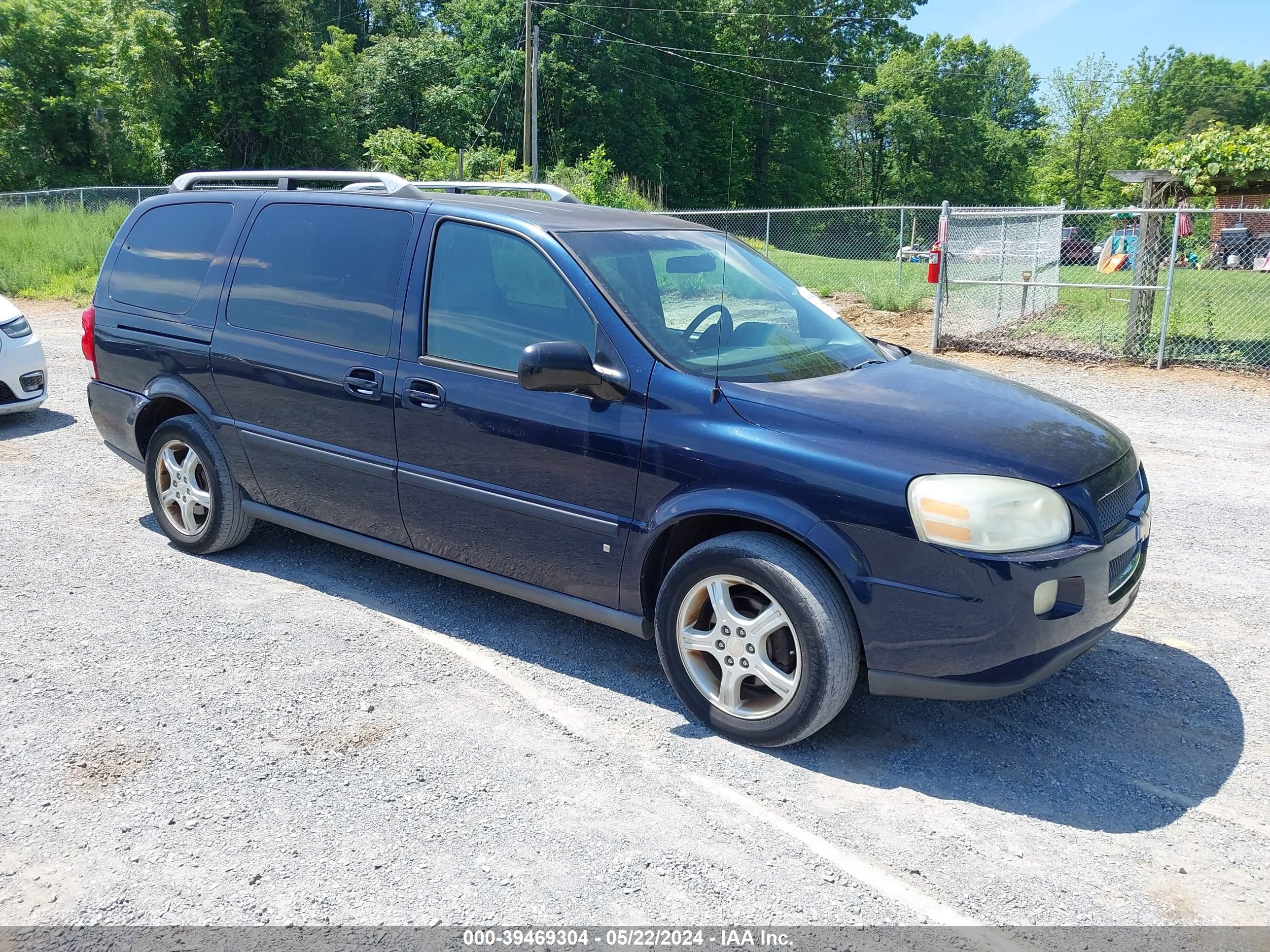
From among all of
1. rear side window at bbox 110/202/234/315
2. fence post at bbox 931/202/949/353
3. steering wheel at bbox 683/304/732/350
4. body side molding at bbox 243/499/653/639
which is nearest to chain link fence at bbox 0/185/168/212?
fence post at bbox 931/202/949/353

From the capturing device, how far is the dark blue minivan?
11.0ft

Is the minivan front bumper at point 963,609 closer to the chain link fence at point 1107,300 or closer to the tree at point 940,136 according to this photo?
Answer: the chain link fence at point 1107,300

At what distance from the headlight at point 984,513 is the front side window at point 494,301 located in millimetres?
1428

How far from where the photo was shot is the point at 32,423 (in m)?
8.82

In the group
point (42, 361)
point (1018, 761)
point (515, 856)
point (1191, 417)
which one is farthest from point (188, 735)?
A: point (1191, 417)

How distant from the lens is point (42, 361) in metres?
8.72

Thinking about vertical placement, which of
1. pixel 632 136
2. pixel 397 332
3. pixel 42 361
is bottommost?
pixel 42 361

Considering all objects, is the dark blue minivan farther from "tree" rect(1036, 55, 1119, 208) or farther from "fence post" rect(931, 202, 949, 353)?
"tree" rect(1036, 55, 1119, 208)

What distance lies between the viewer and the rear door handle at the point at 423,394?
429cm

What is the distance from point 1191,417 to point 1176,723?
273 inches

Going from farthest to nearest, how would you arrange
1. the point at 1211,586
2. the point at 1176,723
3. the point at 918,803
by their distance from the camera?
1. the point at 1211,586
2. the point at 1176,723
3. the point at 918,803

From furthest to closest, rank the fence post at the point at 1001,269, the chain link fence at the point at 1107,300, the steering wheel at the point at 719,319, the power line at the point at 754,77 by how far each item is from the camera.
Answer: the power line at the point at 754,77, the fence post at the point at 1001,269, the chain link fence at the point at 1107,300, the steering wheel at the point at 719,319

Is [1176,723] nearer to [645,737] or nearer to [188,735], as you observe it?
[645,737]

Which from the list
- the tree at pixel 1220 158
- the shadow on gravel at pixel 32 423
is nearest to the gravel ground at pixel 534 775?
the shadow on gravel at pixel 32 423
